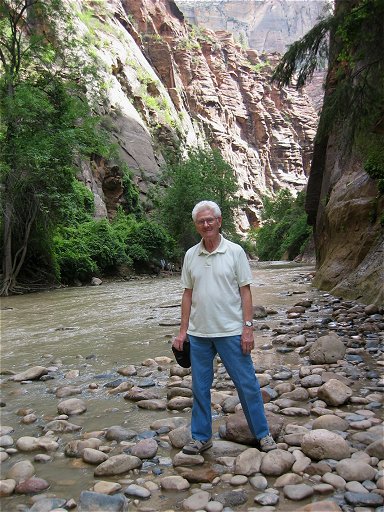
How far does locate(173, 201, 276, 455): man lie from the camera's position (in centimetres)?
292

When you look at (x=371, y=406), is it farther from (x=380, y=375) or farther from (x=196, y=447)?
(x=196, y=447)

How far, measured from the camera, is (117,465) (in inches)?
105

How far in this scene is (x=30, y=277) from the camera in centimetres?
1831

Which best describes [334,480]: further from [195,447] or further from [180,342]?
[180,342]

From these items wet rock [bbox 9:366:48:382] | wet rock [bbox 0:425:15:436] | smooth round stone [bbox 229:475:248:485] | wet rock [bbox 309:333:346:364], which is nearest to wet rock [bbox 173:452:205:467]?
smooth round stone [bbox 229:475:248:485]

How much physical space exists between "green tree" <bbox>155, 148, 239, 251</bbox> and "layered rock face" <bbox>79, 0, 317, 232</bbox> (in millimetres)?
3419

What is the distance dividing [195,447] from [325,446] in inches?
31.0

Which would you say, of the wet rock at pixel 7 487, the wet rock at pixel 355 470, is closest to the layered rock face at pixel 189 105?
the wet rock at pixel 355 470

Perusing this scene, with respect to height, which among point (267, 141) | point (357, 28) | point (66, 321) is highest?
point (267, 141)

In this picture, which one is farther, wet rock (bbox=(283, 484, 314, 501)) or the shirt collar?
the shirt collar

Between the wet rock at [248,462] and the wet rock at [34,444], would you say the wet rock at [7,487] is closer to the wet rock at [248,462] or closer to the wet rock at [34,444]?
the wet rock at [34,444]

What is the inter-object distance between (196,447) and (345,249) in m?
8.29

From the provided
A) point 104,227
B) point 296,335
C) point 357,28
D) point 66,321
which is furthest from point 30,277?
point 357,28

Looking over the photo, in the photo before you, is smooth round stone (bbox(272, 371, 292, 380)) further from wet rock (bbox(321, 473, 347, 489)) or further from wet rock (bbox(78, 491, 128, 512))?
wet rock (bbox(78, 491, 128, 512))
